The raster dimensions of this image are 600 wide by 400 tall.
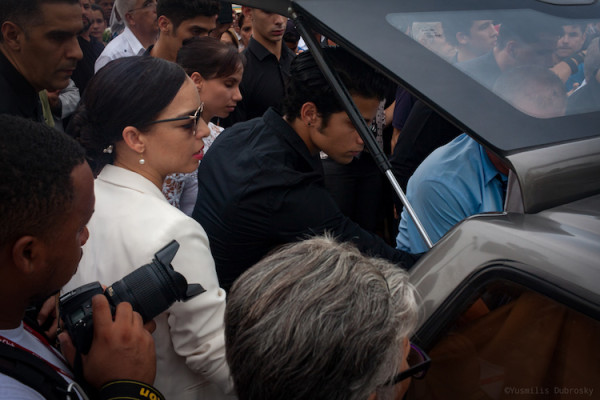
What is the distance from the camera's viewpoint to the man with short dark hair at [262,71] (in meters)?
4.36

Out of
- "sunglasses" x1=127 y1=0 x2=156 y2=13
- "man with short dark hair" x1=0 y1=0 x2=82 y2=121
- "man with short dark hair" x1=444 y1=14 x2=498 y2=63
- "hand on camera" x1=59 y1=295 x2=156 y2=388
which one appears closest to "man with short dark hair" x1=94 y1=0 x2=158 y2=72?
"sunglasses" x1=127 y1=0 x2=156 y2=13

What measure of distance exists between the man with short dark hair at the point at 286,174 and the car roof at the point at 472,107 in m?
0.56

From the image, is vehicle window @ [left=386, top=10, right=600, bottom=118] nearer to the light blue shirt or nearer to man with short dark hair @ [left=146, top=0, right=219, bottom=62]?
the light blue shirt

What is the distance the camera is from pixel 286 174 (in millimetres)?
2027

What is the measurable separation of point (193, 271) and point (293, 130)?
886 mm

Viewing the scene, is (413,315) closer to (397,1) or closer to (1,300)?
(1,300)

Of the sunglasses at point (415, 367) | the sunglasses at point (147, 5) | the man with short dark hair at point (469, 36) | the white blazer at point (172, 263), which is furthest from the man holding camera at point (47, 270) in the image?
the sunglasses at point (147, 5)

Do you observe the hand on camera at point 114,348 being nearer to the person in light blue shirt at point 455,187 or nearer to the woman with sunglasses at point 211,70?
the person in light blue shirt at point 455,187

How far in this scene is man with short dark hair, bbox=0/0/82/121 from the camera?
2.39m

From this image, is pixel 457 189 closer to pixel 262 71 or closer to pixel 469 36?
pixel 469 36

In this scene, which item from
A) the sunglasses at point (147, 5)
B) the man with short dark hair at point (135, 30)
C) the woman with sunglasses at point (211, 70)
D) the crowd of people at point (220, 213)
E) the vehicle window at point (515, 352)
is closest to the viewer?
the crowd of people at point (220, 213)

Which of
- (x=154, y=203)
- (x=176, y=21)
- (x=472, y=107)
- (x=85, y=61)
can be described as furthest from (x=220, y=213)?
(x=85, y=61)

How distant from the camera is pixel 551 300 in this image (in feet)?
3.82

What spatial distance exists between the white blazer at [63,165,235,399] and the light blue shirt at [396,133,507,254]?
0.97 meters
